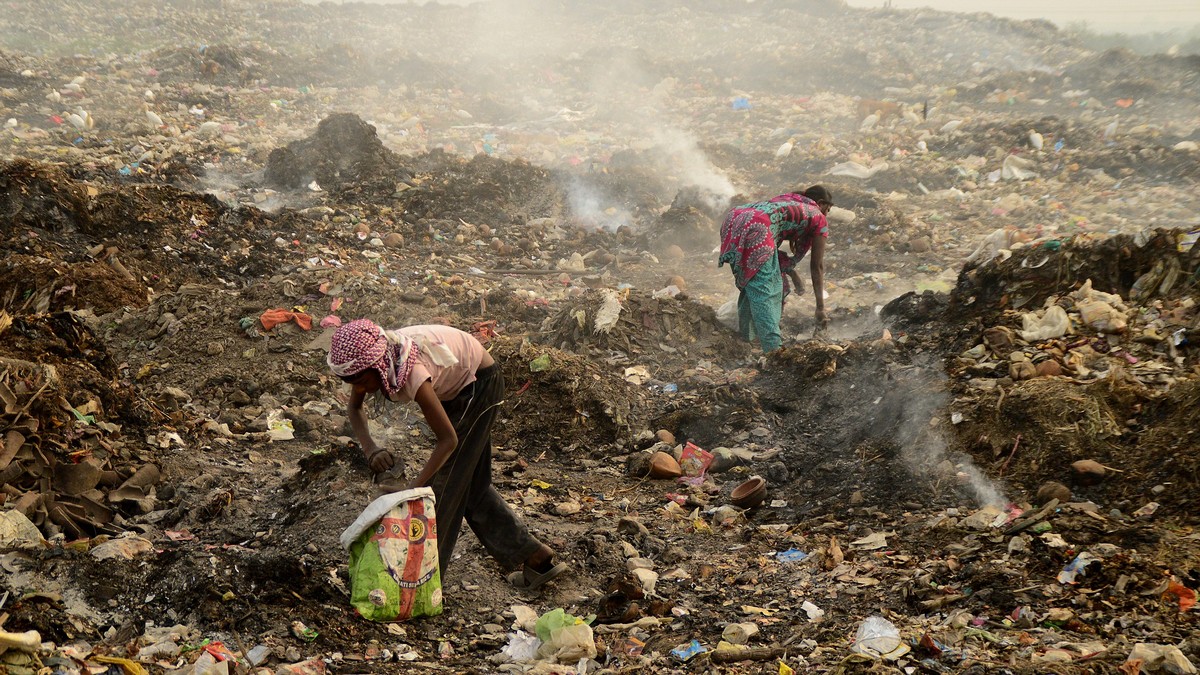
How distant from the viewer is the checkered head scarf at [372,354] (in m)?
2.62

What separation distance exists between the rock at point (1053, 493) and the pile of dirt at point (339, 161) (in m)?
8.09

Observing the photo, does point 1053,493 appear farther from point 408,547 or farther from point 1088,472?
point 408,547

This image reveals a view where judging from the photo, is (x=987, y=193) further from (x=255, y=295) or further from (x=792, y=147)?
(x=255, y=295)

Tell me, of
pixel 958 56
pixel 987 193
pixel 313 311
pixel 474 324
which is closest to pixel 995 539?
pixel 474 324

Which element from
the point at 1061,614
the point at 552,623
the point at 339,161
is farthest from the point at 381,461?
the point at 339,161

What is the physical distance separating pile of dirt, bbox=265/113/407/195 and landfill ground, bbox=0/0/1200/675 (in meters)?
0.04

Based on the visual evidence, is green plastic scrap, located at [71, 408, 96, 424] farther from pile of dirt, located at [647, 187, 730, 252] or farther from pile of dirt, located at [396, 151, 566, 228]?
pile of dirt, located at [647, 187, 730, 252]

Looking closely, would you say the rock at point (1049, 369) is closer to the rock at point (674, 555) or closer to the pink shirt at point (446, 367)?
the rock at point (674, 555)

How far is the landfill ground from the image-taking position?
109 inches

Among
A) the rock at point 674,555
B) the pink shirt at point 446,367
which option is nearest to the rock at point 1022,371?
the rock at point 674,555

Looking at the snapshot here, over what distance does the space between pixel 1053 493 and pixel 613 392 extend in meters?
2.76

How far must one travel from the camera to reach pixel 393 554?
2.88m

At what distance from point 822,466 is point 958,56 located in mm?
18589

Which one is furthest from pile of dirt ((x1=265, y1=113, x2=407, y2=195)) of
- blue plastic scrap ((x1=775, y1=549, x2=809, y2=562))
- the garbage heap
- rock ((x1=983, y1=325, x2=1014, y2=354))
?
blue plastic scrap ((x1=775, y1=549, x2=809, y2=562))
